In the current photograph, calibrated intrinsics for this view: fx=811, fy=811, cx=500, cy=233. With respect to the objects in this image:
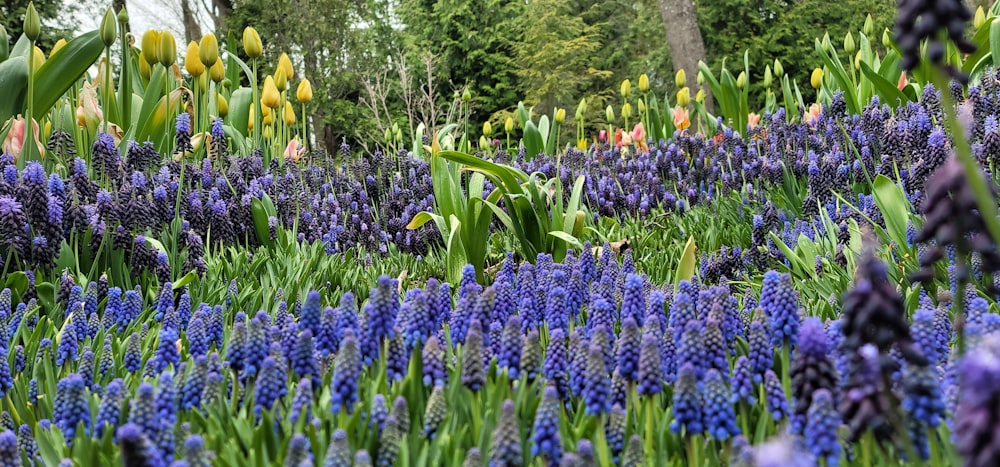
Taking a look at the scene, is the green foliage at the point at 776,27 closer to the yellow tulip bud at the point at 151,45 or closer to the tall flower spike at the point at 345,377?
the yellow tulip bud at the point at 151,45

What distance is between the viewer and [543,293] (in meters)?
2.45

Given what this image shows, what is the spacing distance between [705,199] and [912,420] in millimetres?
4478

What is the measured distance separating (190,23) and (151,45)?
21.5 m

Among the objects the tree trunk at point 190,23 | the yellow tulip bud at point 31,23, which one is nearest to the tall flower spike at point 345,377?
the yellow tulip bud at point 31,23

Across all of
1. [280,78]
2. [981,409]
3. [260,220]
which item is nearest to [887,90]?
[260,220]

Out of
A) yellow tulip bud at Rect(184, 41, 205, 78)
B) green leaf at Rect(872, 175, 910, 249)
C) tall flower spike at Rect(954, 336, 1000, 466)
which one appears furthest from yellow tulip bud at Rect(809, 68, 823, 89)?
tall flower spike at Rect(954, 336, 1000, 466)

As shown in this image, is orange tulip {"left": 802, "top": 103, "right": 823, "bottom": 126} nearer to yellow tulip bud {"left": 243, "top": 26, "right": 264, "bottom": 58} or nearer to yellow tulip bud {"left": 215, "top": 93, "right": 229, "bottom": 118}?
yellow tulip bud {"left": 243, "top": 26, "right": 264, "bottom": 58}

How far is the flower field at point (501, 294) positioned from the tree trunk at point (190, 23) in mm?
18812

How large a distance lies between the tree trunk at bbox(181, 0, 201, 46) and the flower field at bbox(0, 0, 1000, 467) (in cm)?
1881

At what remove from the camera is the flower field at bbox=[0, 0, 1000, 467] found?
129cm

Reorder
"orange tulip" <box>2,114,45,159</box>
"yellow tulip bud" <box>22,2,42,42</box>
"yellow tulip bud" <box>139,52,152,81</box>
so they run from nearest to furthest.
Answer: "yellow tulip bud" <box>22,2,42,42</box> < "orange tulip" <box>2,114,45,159</box> < "yellow tulip bud" <box>139,52,152,81</box>

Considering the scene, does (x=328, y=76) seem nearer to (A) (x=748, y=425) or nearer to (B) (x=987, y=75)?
(B) (x=987, y=75)

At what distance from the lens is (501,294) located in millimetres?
2318

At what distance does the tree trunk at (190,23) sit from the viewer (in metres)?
24.2
